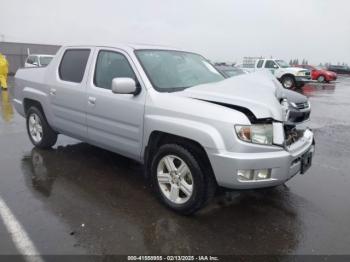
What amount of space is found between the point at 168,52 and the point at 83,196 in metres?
2.21

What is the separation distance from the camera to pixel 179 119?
3.59 meters

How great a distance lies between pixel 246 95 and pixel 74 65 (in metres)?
2.78

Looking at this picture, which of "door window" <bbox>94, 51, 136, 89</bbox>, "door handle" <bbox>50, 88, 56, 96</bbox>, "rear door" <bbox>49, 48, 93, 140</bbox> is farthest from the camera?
"door handle" <bbox>50, 88, 56, 96</bbox>

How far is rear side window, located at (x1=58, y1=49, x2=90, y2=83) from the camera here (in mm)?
4941

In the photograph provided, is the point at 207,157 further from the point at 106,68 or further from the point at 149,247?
the point at 106,68

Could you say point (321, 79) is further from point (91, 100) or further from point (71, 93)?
point (91, 100)

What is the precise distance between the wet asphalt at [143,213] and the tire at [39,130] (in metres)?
0.32

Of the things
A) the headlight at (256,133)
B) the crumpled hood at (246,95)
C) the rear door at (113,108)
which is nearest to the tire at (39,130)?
the rear door at (113,108)

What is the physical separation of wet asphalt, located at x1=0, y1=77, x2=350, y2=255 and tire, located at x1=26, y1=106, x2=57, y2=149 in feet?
1.05

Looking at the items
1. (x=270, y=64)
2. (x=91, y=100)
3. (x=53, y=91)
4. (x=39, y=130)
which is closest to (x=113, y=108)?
(x=91, y=100)

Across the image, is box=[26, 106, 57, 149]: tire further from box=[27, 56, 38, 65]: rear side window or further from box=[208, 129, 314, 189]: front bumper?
box=[27, 56, 38, 65]: rear side window

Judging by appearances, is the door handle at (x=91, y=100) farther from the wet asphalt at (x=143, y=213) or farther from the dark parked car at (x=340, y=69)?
the dark parked car at (x=340, y=69)

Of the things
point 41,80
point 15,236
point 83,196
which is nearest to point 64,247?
point 15,236

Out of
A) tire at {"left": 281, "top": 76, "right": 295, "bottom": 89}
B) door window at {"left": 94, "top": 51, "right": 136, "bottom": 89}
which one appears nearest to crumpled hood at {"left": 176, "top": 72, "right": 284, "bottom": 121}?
door window at {"left": 94, "top": 51, "right": 136, "bottom": 89}
